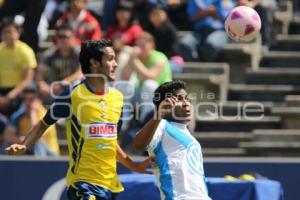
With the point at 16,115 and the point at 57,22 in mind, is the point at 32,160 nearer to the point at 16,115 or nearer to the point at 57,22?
the point at 16,115

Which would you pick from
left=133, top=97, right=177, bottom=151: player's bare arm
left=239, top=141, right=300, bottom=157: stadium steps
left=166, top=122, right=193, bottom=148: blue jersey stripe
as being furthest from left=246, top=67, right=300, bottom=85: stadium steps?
left=133, top=97, right=177, bottom=151: player's bare arm

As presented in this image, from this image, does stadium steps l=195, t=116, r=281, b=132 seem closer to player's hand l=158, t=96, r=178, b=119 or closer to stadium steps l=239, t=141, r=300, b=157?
stadium steps l=239, t=141, r=300, b=157

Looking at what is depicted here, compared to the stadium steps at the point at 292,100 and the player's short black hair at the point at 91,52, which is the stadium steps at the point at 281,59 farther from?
the player's short black hair at the point at 91,52

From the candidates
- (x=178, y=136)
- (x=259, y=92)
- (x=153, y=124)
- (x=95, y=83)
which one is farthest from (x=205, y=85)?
(x=153, y=124)

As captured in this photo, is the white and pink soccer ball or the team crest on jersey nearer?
the team crest on jersey

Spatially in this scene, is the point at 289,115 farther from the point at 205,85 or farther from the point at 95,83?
the point at 95,83

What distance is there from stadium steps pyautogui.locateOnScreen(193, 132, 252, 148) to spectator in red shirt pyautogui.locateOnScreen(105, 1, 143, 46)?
68.7 inches

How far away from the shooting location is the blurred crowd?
13.1 meters

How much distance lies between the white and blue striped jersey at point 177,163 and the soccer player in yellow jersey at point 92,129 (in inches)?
16.1

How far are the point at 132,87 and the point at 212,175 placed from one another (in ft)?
7.72

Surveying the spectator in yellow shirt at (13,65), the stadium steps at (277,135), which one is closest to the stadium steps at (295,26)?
the stadium steps at (277,135)

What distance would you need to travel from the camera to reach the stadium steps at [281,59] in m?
15.0

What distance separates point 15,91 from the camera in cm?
1349

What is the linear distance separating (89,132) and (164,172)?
0.79 meters
